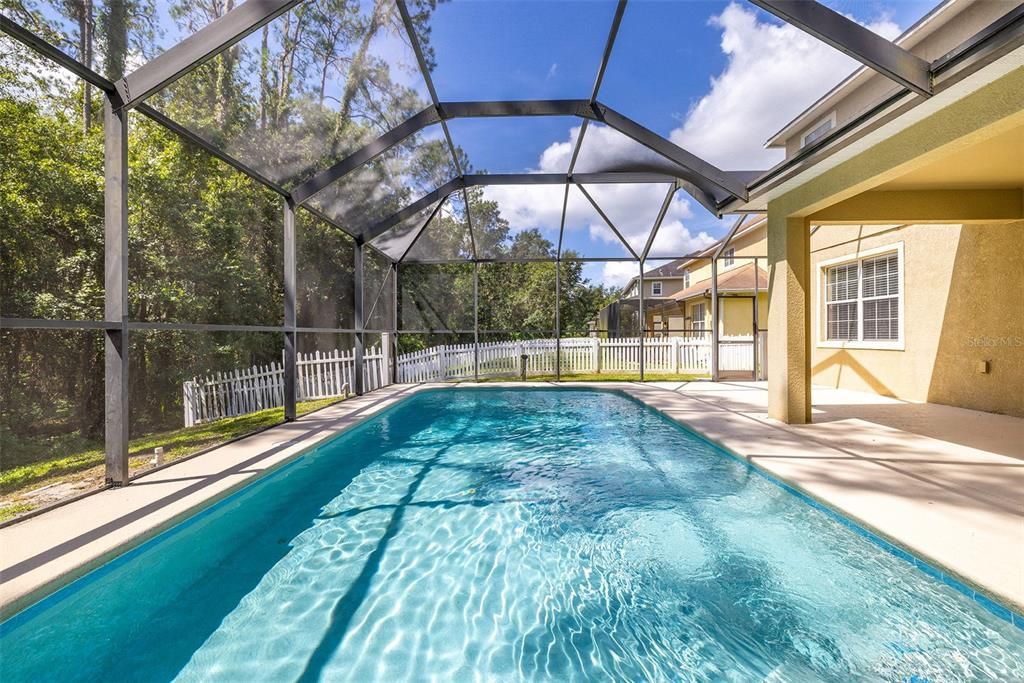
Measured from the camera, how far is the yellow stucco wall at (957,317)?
5.46m

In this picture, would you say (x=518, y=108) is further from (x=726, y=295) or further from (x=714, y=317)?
(x=726, y=295)

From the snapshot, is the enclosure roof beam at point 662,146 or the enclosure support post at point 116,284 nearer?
the enclosure support post at point 116,284

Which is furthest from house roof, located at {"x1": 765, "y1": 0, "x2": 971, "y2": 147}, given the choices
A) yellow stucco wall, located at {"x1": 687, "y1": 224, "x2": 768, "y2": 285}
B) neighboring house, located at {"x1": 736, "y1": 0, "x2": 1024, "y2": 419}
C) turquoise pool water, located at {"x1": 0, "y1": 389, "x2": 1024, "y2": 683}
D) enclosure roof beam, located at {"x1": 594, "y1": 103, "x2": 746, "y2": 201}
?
yellow stucco wall, located at {"x1": 687, "y1": 224, "x2": 768, "y2": 285}

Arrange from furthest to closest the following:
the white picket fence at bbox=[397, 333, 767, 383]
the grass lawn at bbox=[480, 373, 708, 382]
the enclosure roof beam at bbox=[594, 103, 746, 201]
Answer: the white picket fence at bbox=[397, 333, 767, 383] → the grass lawn at bbox=[480, 373, 708, 382] → the enclosure roof beam at bbox=[594, 103, 746, 201]

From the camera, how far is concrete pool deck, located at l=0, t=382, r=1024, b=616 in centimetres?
213

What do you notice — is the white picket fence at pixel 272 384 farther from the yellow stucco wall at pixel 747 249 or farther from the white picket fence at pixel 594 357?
the yellow stucco wall at pixel 747 249

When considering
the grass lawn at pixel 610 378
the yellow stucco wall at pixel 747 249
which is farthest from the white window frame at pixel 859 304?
the grass lawn at pixel 610 378

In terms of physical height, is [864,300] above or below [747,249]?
below

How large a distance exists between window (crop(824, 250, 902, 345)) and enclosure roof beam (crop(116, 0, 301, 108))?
358 inches

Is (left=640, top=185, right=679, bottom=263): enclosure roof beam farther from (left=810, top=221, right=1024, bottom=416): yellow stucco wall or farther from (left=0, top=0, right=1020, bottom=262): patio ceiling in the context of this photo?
(left=810, top=221, right=1024, bottom=416): yellow stucco wall

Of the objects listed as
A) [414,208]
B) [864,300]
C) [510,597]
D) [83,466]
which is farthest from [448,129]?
[864,300]

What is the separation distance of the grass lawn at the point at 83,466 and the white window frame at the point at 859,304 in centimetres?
985

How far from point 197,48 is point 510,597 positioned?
15.1 feet

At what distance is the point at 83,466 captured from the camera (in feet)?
15.2
